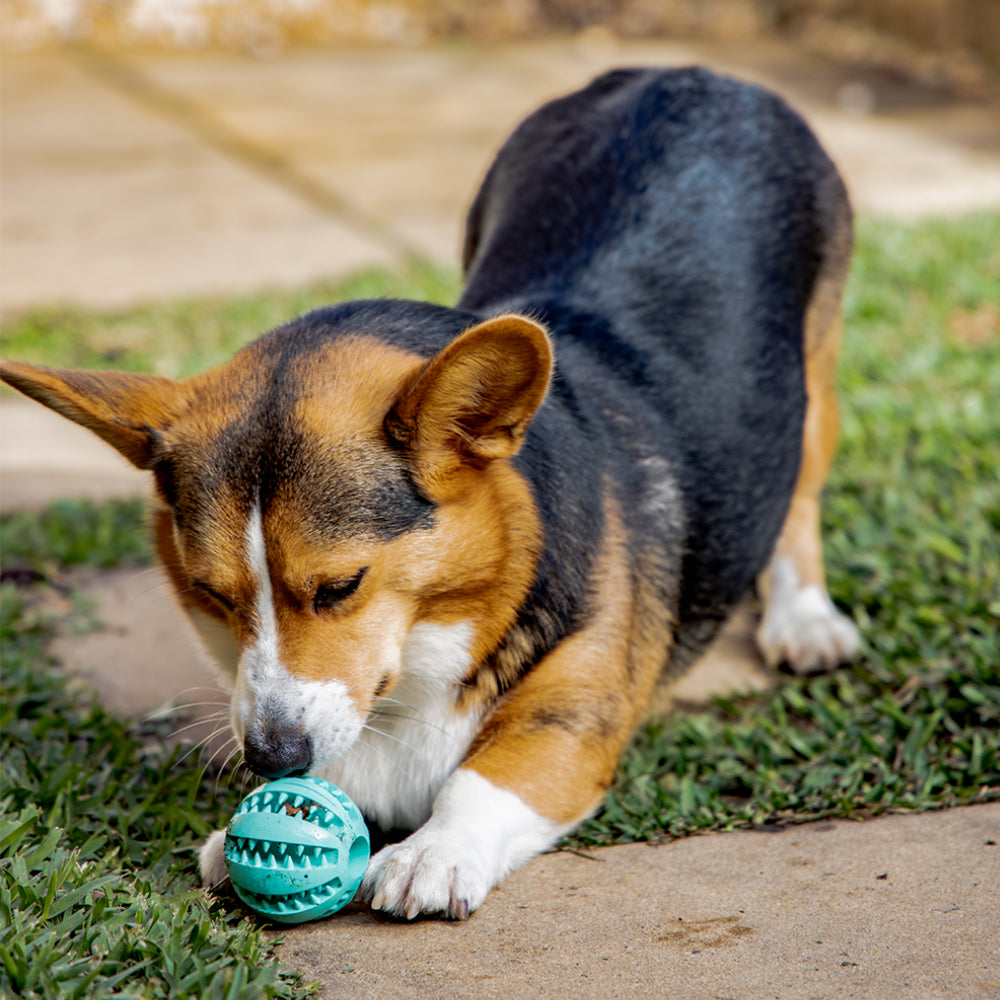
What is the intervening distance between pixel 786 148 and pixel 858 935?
2458mm

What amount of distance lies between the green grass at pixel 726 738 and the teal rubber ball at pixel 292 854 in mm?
83

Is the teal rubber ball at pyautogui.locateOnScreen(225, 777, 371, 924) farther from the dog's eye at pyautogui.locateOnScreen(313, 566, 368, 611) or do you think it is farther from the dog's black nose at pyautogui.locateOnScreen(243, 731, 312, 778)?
the dog's eye at pyautogui.locateOnScreen(313, 566, 368, 611)

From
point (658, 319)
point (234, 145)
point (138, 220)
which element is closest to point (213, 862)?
point (658, 319)

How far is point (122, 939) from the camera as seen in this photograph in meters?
2.31

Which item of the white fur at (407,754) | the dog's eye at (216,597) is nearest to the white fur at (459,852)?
the white fur at (407,754)

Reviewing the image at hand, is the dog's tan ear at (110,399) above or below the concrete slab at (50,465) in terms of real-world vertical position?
above

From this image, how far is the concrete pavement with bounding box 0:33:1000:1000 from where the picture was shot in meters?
2.38

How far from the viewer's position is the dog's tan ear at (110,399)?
265cm

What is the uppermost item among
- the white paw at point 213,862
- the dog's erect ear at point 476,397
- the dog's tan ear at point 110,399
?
the dog's erect ear at point 476,397

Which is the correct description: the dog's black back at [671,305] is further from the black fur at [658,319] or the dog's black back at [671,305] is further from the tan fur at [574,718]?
the tan fur at [574,718]

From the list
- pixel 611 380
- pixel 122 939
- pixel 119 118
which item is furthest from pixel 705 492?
pixel 119 118

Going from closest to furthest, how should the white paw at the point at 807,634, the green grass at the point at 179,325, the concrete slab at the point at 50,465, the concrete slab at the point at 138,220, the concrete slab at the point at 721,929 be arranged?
the concrete slab at the point at 721,929
the white paw at the point at 807,634
the concrete slab at the point at 50,465
the green grass at the point at 179,325
the concrete slab at the point at 138,220

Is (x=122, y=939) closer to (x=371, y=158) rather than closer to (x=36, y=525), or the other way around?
(x=36, y=525)

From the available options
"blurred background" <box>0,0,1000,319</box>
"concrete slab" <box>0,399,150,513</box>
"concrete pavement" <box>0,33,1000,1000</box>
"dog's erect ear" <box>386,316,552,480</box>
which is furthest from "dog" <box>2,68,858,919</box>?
"blurred background" <box>0,0,1000,319</box>
